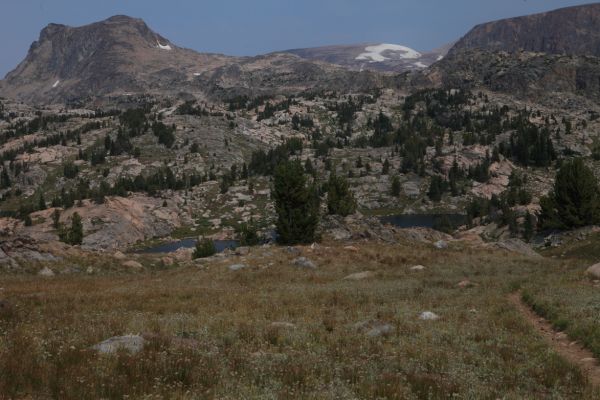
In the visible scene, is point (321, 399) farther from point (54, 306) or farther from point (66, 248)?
point (66, 248)

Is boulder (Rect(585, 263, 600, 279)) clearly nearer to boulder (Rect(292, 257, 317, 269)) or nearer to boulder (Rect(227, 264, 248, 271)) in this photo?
boulder (Rect(292, 257, 317, 269))

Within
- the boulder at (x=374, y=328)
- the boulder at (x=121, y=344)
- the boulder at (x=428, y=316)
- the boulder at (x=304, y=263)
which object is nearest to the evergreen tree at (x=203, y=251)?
the boulder at (x=304, y=263)

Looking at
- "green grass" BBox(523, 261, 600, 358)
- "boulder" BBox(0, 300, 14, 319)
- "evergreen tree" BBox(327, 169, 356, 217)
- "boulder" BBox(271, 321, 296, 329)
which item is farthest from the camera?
"evergreen tree" BBox(327, 169, 356, 217)

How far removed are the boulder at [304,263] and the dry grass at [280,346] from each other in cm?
1096

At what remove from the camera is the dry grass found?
384 inches

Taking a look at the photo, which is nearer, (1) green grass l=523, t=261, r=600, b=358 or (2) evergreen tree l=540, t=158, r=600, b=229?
(1) green grass l=523, t=261, r=600, b=358

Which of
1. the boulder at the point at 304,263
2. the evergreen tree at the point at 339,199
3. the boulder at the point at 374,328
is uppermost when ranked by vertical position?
the boulder at the point at 374,328

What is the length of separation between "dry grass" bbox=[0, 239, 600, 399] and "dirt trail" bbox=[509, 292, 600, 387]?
572 mm

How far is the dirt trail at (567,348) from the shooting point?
41.7ft

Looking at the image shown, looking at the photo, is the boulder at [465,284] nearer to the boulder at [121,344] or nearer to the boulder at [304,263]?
the boulder at [304,263]

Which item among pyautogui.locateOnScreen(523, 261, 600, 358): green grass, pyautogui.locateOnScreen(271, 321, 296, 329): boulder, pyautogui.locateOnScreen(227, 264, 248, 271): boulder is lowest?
pyautogui.locateOnScreen(227, 264, 248, 271): boulder

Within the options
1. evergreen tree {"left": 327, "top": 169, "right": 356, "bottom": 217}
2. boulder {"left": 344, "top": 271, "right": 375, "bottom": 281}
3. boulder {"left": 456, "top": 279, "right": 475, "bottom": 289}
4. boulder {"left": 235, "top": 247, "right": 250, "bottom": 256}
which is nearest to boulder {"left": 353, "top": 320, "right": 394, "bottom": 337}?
boulder {"left": 456, "top": 279, "right": 475, "bottom": 289}

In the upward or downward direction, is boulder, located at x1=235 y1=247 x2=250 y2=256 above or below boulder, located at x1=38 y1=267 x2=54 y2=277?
below

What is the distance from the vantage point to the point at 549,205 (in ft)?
253
